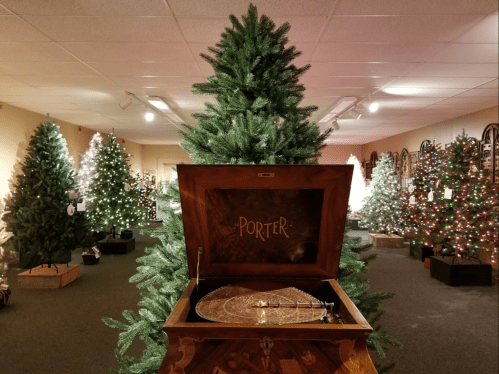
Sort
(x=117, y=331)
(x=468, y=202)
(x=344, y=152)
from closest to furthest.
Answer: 1. (x=117, y=331)
2. (x=468, y=202)
3. (x=344, y=152)

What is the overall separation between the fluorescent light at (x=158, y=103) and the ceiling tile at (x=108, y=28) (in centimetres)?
237

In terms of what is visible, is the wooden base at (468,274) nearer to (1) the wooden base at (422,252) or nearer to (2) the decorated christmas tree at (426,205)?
(2) the decorated christmas tree at (426,205)

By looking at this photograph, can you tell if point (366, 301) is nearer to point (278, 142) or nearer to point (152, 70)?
point (278, 142)

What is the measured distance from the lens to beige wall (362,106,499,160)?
6.55m

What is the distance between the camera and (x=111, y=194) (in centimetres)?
759

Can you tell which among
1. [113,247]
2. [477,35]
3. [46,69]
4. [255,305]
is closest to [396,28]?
[477,35]

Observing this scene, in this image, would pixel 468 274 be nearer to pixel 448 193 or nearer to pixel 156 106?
pixel 448 193

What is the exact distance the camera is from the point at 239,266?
52.7 inches

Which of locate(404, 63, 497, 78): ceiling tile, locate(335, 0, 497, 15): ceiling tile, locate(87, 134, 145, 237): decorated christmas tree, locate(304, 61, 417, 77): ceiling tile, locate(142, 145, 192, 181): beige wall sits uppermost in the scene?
locate(404, 63, 497, 78): ceiling tile

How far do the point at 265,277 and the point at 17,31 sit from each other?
3159 millimetres

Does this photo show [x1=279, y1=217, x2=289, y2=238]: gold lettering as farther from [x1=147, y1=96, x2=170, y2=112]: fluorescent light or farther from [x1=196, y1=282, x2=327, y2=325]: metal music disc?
[x1=147, y1=96, x2=170, y2=112]: fluorescent light

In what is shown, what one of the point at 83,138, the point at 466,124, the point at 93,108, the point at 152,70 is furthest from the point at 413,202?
the point at 83,138

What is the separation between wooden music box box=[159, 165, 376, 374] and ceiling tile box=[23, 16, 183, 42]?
2.22 metres

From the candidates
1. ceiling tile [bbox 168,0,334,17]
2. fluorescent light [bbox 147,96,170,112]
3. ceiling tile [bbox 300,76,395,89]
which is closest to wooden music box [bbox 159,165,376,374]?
ceiling tile [bbox 168,0,334,17]
